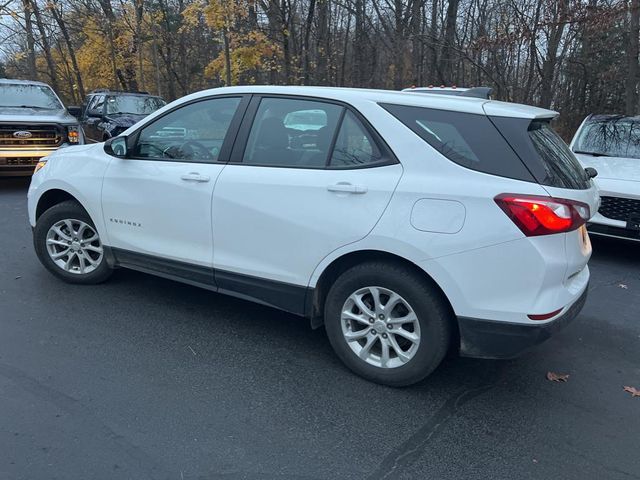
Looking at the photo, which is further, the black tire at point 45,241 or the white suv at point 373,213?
the black tire at point 45,241

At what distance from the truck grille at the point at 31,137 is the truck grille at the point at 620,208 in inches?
341

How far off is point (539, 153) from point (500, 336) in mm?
1045

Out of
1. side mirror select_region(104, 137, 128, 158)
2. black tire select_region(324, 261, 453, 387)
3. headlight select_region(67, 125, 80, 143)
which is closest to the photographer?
black tire select_region(324, 261, 453, 387)

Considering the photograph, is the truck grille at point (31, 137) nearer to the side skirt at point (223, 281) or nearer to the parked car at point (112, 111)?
the parked car at point (112, 111)

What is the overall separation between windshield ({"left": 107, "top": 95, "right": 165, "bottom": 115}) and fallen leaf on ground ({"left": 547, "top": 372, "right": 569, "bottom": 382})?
11.8 meters

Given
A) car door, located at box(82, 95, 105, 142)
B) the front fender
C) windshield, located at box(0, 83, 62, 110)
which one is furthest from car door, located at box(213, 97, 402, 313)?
car door, located at box(82, 95, 105, 142)

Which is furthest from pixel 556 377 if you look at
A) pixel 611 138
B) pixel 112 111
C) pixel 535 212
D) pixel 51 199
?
pixel 112 111

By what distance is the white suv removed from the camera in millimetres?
2932

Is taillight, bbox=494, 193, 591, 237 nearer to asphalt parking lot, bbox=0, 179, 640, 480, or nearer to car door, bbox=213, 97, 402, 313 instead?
car door, bbox=213, 97, 402, 313

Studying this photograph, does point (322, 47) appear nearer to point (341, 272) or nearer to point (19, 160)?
point (19, 160)

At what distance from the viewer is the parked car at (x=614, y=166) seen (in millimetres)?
5922

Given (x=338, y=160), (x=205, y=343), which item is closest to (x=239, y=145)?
(x=338, y=160)

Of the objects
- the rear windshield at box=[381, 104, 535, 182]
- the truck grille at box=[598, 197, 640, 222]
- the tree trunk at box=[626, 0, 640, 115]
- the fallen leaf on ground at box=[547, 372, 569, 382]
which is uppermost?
the tree trunk at box=[626, 0, 640, 115]

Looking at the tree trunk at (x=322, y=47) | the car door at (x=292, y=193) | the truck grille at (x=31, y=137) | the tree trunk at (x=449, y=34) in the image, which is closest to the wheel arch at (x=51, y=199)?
the car door at (x=292, y=193)
